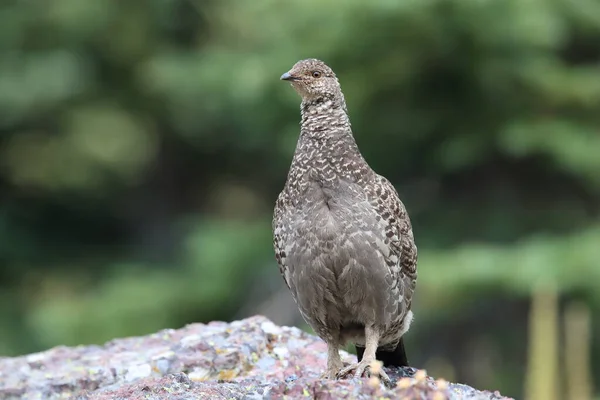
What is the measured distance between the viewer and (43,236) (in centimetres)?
1362

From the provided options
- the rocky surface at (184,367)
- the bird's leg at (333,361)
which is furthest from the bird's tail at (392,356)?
the bird's leg at (333,361)

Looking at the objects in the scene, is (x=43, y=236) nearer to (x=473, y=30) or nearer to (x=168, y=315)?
(x=168, y=315)

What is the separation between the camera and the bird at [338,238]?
4.01m

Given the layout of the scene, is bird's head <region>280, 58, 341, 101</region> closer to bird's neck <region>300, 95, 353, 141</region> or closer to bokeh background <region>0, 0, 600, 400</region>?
bird's neck <region>300, 95, 353, 141</region>

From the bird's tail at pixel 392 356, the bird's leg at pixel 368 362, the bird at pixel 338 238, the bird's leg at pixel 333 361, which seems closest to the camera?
the bird's leg at pixel 368 362

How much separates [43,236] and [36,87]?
7.71ft

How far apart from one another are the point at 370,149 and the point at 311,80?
15.4 ft

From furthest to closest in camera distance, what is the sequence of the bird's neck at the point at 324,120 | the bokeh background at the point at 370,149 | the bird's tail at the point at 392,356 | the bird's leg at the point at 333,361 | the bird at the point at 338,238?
the bokeh background at the point at 370,149, the bird's tail at the point at 392,356, the bird's neck at the point at 324,120, the bird's leg at the point at 333,361, the bird at the point at 338,238

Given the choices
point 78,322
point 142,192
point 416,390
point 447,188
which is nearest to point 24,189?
point 142,192

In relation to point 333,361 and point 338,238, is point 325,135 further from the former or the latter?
point 333,361

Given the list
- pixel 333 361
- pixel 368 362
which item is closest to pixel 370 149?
pixel 333 361

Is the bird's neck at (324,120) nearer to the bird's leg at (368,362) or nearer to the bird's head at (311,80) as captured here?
the bird's head at (311,80)

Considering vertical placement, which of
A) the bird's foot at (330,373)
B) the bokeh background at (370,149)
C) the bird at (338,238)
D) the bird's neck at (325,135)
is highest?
the bokeh background at (370,149)

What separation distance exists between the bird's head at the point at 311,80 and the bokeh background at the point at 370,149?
2018mm
